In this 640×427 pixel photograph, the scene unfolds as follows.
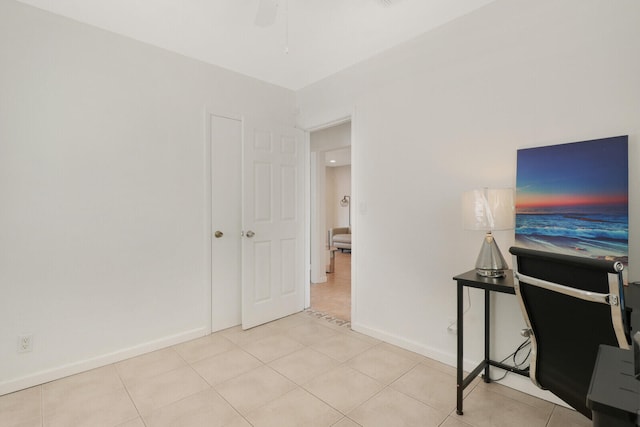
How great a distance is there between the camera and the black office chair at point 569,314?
104 centimetres

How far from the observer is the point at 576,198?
5.85ft

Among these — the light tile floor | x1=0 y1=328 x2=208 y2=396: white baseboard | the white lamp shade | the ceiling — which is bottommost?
the light tile floor

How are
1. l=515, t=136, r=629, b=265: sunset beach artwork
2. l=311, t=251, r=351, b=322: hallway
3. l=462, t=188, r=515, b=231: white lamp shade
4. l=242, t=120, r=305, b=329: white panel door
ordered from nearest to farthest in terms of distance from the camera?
l=515, t=136, r=629, b=265: sunset beach artwork, l=462, t=188, r=515, b=231: white lamp shade, l=242, t=120, r=305, b=329: white panel door, l=311, t=251, r=351, b=322: hallway

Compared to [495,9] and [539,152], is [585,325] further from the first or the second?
[495,9]

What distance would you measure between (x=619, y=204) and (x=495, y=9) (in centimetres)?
147

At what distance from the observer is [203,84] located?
295 cm

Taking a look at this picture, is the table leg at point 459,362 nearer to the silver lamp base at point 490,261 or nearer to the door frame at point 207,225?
the silver lamp base at point 490,261

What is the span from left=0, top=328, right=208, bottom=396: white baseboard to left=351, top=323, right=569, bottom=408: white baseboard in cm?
159

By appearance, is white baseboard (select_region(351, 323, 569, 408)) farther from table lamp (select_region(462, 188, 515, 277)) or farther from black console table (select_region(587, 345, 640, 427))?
black console table (select_region(587, 345, 640, 427))

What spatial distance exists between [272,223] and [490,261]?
6.93 feet

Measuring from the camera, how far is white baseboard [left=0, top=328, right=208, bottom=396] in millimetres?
2088

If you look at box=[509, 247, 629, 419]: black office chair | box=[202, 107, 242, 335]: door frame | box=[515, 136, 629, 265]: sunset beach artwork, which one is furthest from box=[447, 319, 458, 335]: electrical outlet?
box=[202, 107, 242, 335]: door frame

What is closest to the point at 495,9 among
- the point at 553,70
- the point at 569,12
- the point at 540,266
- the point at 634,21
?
the point at 569,12

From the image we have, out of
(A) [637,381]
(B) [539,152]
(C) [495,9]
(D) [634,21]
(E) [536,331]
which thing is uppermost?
(C) [495,9]
